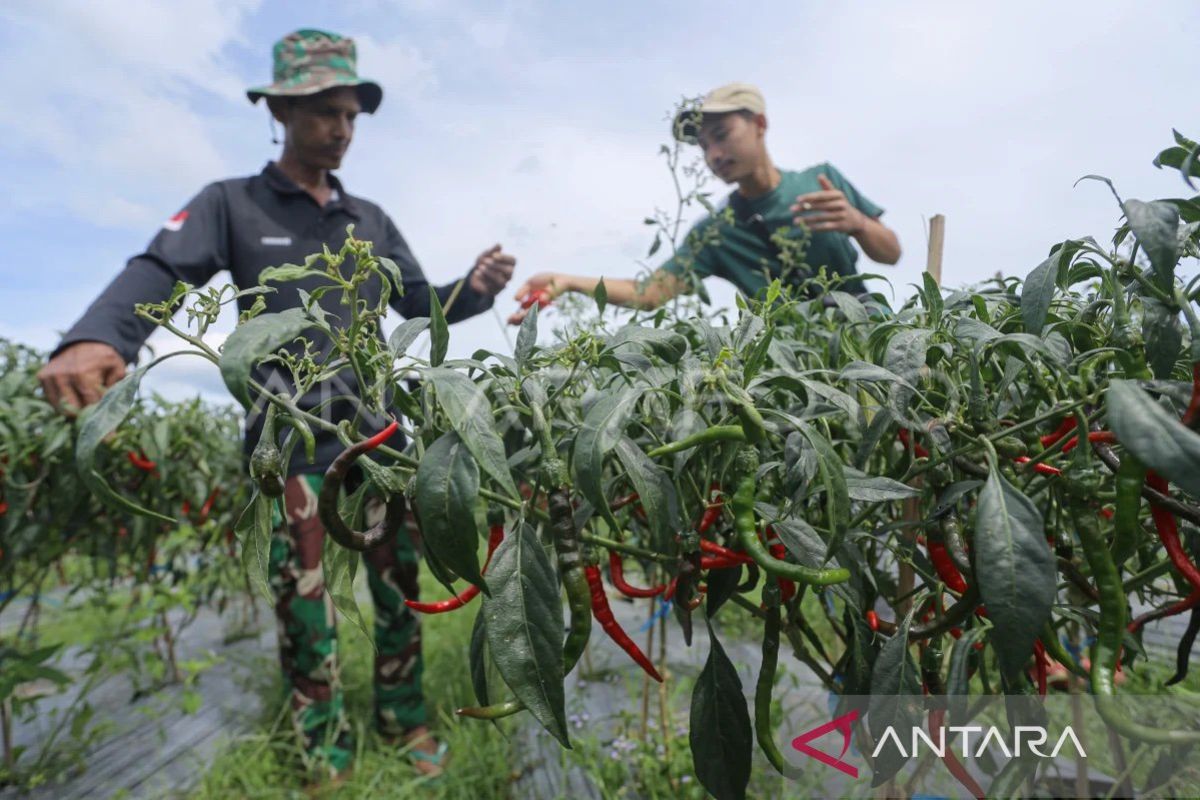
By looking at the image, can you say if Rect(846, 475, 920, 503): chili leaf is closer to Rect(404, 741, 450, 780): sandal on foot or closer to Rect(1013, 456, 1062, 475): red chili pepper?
Rect(1013, 456, 1062, 475): red chili pepper

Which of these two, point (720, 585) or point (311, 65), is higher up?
point (311, 65)

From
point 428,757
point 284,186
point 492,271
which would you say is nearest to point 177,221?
point 284,186

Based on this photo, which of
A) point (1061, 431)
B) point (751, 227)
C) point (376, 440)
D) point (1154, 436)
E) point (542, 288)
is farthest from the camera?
point (751, 227)

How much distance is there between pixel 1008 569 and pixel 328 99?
218 centimetres

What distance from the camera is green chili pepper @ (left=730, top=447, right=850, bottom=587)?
488 mm

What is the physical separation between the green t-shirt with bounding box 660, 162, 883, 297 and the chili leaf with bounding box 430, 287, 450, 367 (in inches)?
45.0

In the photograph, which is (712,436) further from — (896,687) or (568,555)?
(896,687)

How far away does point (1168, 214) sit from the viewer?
488 mm

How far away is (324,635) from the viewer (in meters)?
1.89

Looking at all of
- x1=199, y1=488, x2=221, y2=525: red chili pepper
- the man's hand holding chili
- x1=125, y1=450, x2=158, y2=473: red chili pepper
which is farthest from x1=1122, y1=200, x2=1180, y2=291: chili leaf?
x1=199, y1=488, x2=221, y2=525: red chili pepper

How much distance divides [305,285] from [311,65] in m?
0.71

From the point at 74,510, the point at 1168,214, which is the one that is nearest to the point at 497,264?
the point at 74,510

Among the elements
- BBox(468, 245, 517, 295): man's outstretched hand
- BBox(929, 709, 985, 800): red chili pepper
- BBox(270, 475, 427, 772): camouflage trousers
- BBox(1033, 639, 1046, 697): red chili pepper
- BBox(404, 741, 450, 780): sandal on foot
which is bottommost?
BBox(404, 741, 450, 780): sandal on foot

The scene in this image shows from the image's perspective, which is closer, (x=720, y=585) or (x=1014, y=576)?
(x=1014, y=576)
